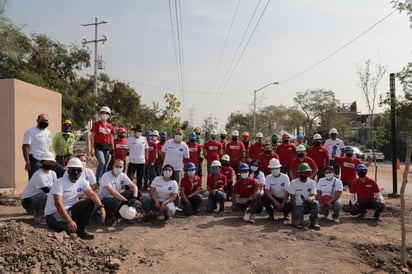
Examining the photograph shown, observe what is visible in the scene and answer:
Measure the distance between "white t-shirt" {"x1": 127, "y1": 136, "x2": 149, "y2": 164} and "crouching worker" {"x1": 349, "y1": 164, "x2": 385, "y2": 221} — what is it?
201 inches

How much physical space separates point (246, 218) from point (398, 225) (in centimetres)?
338

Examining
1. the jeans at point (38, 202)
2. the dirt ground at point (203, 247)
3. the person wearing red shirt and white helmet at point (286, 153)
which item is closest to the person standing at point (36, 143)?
the jeans at point (38, 202)

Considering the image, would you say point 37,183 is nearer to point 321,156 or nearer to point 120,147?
point 120,147

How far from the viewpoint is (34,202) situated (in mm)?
6926

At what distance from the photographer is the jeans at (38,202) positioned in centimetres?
691

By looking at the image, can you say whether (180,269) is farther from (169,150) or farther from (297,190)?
(169,150)

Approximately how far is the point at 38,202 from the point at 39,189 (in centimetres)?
23

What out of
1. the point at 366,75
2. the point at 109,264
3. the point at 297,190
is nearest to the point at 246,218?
the point at 297,190

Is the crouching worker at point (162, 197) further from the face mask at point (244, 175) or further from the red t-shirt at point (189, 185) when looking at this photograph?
the face mask at point (244, 175)

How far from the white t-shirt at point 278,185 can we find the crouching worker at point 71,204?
3.73 m

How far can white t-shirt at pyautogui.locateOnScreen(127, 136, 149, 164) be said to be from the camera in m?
9.76

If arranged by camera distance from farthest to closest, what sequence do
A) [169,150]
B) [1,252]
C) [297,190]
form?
[169,150]
[297,190]
[1,252]

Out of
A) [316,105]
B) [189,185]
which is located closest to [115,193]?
[189,185]

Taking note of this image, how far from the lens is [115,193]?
24.3ft
